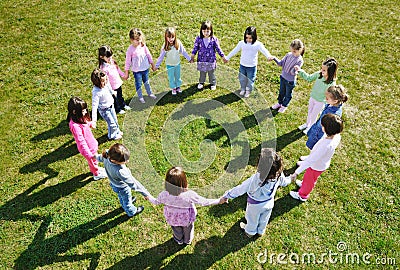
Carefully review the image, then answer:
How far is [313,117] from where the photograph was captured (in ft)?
22.0

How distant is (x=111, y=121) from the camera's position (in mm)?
6508

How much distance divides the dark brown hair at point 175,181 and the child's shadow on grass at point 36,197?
2.54m

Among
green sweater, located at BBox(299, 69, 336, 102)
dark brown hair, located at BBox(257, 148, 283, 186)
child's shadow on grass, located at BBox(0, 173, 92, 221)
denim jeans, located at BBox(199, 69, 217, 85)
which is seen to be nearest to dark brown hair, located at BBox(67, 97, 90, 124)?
child's shadow on grass, located at BBox(0, 173, 92, 221)

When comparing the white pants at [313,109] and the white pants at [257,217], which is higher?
the white pants at [313,109]

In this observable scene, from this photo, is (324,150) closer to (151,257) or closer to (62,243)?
(151,257)

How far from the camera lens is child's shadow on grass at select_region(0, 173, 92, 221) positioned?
18.9 feet

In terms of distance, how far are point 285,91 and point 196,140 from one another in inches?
89.0

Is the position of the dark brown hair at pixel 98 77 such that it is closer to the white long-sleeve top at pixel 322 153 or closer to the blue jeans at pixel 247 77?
the blue jeans at pixel 247 77

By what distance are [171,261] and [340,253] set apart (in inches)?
108

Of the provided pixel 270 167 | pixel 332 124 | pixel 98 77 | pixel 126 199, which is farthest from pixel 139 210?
pixel 332 124

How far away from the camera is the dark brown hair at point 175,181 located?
425 centimetres

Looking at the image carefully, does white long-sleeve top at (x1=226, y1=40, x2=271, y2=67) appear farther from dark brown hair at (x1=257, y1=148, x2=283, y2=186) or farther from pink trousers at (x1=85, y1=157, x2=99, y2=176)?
pink trousers at (x1=85, y1=157, x2=99, y2=176)

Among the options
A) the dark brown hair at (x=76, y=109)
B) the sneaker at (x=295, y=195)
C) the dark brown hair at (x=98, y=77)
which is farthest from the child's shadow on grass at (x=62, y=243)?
the sneaker at (x=295, y=195)

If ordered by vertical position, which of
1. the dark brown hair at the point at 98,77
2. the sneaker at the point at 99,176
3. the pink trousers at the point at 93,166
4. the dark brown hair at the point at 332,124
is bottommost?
the sneaker at the point at 99,176
